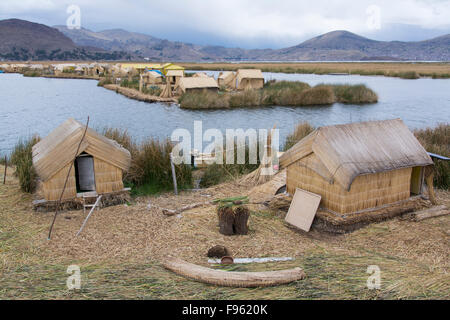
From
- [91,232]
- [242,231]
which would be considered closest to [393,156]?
[242,231]

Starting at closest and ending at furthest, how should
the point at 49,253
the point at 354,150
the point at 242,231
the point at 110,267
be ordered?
1. the point at 110,267
2. the point at 49,253
3. the point at 242,231
4. the point at 354,150

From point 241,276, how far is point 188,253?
1.00 metres

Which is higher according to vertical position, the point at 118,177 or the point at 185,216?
the point at 118,177

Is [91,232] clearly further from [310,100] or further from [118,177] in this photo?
[310,100]

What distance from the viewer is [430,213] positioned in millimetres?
5898

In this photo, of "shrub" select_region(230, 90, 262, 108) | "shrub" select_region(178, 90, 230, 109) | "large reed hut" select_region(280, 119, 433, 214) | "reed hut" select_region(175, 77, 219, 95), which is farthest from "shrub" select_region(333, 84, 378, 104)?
"large reed hut" select_region(280, 119, 433, 214)

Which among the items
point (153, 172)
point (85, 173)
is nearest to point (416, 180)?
point (153, 172)

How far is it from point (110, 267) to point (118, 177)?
260cm

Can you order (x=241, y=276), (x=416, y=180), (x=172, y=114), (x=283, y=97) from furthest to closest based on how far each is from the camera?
1. (x=283, y=97)
2. (x=172, y=114)
3. (x=416, y=180)
4. (x=241, y=276)

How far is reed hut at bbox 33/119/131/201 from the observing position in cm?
608

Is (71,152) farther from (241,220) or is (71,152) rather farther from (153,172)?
(241,220)

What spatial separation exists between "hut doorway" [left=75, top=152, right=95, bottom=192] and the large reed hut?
3.17 metres
